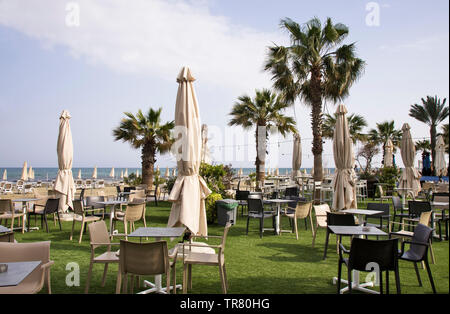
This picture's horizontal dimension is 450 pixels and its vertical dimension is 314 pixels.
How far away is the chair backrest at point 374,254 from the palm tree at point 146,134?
13.6 m

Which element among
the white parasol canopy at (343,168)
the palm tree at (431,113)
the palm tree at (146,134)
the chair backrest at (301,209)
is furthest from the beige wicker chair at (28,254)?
the palm tree at (431,113)

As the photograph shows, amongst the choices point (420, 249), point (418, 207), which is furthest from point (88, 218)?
point (418, 207)

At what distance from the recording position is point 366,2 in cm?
503

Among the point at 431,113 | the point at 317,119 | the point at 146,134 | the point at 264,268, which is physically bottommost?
the point at 264,268

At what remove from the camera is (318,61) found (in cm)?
1323

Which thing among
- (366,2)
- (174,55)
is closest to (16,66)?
(174,55)

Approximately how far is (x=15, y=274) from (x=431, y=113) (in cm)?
2682

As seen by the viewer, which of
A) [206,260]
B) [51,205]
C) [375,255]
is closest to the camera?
[375,255]

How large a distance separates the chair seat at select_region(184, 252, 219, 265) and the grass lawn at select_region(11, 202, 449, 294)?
1.50ft

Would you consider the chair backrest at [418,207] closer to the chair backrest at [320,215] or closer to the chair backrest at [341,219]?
the chair backrest at [320,215]

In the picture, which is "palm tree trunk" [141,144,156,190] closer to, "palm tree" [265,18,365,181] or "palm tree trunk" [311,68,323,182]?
"palm tree" [265,18,365,181]

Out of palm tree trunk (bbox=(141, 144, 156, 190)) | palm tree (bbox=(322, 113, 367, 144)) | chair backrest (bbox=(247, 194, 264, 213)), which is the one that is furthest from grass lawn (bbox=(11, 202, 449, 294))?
palm tree (bbox=(322, 113, 367, 144))

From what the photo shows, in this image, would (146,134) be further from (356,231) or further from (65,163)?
(356,231)

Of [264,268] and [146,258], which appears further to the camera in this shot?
[264,268]
